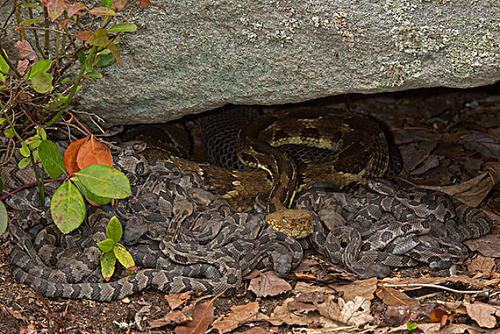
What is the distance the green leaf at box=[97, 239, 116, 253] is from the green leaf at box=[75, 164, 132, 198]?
66cm

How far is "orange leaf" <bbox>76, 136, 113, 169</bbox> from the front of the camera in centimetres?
310

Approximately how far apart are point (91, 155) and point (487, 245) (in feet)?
8.48

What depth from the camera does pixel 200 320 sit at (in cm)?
312

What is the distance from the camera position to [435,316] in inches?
118

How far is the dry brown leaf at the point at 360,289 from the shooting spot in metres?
3.28

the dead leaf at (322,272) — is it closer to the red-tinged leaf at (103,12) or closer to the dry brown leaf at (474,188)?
the dry brown leaf at (474,188)

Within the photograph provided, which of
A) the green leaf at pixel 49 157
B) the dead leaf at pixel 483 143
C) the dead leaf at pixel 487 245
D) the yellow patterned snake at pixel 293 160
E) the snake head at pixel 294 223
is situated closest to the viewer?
the green leaf at pixel 49 157

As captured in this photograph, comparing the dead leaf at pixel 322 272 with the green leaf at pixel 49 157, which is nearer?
the green leaf at pixel 49 157

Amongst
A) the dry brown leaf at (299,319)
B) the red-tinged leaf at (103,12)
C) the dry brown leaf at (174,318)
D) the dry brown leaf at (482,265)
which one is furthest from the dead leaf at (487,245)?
the red-tinged leaf at (103,12)

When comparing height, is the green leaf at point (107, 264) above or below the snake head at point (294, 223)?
below

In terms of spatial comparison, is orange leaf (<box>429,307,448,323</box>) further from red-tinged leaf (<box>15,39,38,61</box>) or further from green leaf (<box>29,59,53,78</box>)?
red-tinged leaf (<box>15,39,38,61</box>)

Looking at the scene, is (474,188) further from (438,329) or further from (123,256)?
(123,256)

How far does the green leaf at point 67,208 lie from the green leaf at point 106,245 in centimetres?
58

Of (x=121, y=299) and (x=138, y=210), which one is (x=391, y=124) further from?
(x=121, y=299)
